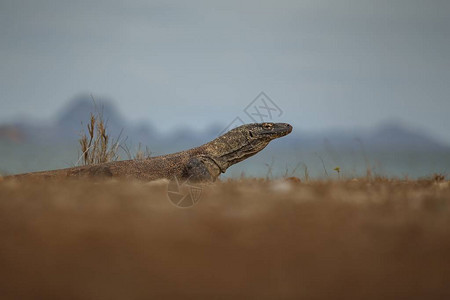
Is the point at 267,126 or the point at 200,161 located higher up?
the point at 267,126

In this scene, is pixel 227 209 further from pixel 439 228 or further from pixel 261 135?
pixel 261 135

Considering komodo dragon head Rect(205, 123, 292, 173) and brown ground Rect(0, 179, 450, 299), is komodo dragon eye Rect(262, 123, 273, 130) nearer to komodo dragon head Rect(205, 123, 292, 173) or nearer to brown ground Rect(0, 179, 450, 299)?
komodo dragon head Rect(205, 123, 292, 173)

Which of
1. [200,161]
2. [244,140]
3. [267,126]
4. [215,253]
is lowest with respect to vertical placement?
[215,253]

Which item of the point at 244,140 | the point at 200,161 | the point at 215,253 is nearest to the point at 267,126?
the point at 244,140

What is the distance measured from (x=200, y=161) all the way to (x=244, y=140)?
845mm

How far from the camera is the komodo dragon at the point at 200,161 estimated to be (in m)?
6.59

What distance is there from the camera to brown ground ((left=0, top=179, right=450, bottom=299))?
130cm

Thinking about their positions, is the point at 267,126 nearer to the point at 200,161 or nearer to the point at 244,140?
the point at 244,140

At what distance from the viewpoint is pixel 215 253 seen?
56.1 inches

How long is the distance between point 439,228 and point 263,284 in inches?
30.4

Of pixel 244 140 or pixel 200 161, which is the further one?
pixel 244 140

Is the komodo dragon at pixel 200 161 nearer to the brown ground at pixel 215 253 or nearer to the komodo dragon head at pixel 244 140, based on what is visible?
the komodo dragon head at pixel 244 140

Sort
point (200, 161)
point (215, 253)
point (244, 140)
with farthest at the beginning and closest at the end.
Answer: point (244, 140)
point (200, 161)
point (215, 253)

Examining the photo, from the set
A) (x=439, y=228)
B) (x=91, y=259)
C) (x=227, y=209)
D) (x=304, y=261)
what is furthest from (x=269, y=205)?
(x=91, y=259)
